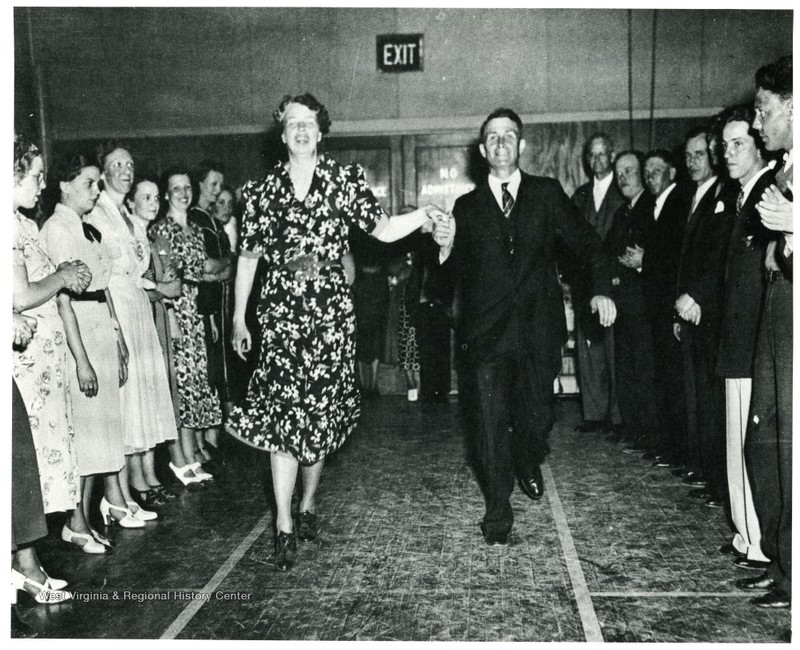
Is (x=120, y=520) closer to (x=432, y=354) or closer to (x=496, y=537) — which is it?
(x=496, y=537)

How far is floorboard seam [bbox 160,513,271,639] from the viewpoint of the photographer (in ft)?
7.88

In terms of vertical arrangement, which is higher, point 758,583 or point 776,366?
point 776,366

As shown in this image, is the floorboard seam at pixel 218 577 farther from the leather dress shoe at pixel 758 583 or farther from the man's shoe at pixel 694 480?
the man's shoe at pixel 694 480

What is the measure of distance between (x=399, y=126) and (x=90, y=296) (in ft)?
15.8

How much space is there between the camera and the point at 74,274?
9.07ft

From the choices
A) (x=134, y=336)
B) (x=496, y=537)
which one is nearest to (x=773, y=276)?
(x=496, y=537)

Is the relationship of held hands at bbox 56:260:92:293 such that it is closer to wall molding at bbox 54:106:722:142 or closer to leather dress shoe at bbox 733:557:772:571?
leather dress shoe at bbox 733:557:772:571

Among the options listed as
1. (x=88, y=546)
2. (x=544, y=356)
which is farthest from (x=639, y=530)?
(x=88, y=546)

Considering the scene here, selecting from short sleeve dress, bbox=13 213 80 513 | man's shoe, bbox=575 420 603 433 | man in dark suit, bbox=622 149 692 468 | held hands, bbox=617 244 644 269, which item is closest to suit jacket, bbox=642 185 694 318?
man in dark suit, bbox=622 149 692 468

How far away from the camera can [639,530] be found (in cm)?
329

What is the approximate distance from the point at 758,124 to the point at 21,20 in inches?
293

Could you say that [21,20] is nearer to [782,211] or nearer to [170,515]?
[170,515]

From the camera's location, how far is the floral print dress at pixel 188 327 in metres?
4.25

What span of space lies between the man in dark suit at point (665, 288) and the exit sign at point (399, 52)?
328cm
